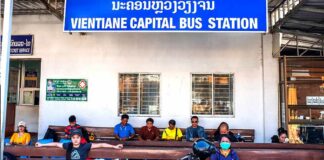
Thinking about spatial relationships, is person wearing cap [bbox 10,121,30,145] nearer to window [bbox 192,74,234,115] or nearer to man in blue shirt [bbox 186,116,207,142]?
man in blue shirt [bbox 186,116,207,142]

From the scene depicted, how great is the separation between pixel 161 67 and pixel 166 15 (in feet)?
9.34

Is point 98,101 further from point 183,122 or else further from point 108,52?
point 183,122

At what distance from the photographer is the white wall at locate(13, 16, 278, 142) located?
8.57 m

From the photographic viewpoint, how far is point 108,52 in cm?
890

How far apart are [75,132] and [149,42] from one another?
460 cm

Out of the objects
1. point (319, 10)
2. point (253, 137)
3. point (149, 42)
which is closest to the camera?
point (319, 10)

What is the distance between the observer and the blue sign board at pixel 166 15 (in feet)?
19.4

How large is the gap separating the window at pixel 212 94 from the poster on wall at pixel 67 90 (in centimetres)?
274

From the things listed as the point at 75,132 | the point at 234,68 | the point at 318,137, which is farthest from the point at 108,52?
the point at 318,137

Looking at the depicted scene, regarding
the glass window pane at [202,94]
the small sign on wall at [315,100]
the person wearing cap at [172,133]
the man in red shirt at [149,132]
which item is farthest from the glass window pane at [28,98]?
the small sign on wall at [315,100]

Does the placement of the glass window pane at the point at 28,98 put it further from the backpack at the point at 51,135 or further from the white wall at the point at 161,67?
the backpack at the point at 51,135

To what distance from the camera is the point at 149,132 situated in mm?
8188

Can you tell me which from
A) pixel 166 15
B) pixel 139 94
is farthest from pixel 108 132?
pixel 166 15

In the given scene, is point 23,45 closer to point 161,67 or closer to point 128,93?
point 128,93
